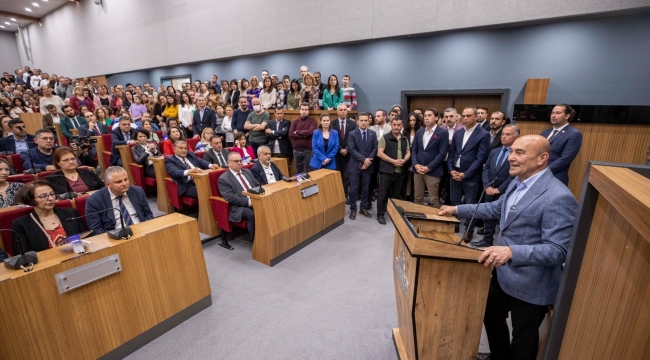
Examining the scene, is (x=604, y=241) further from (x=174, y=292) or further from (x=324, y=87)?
(x=324, y=87)

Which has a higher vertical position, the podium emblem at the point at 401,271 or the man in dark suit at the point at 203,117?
the man in dark suit at the point at 203,117

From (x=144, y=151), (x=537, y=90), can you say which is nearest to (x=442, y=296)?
(x=144, y=151)

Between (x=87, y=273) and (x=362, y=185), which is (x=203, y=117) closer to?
(x=362, y=185)

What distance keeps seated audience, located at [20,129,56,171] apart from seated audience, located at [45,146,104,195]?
0.68 metres

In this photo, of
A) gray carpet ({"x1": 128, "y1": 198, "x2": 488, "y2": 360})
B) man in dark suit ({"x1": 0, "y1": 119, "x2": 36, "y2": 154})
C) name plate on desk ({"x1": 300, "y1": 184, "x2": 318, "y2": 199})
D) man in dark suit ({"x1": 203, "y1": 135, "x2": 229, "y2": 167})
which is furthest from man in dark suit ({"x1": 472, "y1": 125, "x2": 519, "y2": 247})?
man in dark suit ({"x1": 0, "y1": 119, "x2": 36, "y2": 154})

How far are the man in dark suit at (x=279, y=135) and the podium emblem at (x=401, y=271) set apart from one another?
153 inches

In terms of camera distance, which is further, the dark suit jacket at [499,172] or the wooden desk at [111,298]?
the dark suit jacket at [499,172]

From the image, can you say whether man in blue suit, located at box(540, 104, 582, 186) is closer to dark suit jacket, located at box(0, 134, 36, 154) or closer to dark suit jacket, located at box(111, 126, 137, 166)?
dark suit jacket, located at box(111, 126, 137, 166)

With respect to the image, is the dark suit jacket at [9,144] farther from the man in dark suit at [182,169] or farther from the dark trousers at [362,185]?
the dark trousers at [362,185]

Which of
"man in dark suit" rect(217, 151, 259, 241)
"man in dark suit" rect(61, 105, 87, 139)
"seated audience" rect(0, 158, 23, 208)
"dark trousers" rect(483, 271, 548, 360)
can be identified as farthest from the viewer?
"man in dark suit" rect(61, 105, 87, 139)

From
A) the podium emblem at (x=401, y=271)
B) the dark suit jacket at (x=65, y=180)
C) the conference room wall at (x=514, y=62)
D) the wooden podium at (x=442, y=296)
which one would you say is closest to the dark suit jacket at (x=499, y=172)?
the podium emblem at (x=401, y=271)

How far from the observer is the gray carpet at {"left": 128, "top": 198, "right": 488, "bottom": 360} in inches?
79.5

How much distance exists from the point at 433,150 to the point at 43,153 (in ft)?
16.4

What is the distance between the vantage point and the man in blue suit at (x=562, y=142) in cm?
311
